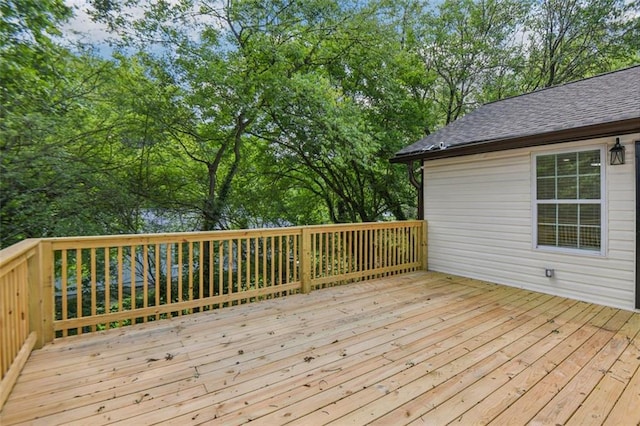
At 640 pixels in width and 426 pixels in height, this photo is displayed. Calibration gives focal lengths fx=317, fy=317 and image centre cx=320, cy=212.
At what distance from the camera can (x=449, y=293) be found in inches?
173

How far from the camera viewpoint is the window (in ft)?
13.1

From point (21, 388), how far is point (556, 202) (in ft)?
19.1

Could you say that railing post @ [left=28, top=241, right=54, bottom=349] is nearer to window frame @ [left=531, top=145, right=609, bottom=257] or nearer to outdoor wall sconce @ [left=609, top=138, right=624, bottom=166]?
window frame @ [left=531, top=145, right=609, bottom=257]

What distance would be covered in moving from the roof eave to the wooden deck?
208 cm

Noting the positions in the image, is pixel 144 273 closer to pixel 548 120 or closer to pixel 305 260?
pixel 305 260

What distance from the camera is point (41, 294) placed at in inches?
109

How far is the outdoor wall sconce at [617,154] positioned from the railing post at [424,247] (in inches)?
109

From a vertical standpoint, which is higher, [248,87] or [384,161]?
[248,87]

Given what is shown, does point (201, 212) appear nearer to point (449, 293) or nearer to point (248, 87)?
point (248, 87)

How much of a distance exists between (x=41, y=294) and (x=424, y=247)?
17.8 ft

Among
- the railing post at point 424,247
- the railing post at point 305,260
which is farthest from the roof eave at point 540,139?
the railing post at point 305,260

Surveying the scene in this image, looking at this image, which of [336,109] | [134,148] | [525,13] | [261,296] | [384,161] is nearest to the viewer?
[261,296]

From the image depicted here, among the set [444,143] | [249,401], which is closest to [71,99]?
[249,401]

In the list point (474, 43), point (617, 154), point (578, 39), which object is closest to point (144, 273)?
point (617, 154)
